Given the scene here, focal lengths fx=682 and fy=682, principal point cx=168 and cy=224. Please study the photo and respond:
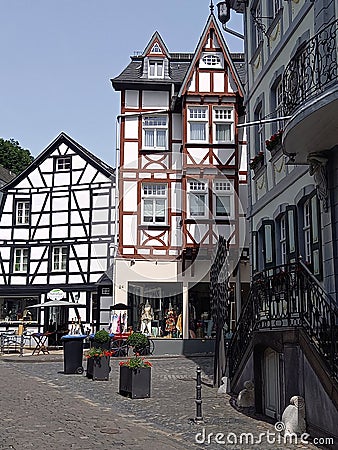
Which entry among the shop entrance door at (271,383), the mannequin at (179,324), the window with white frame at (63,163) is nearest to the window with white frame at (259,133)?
the shop entrance door at (271,383)

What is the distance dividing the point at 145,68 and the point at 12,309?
16.3 metres

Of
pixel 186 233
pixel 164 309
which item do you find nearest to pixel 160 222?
pixel 186 233

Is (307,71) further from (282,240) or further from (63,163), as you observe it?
(63,163)

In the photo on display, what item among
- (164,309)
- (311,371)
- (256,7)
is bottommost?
(311,371)

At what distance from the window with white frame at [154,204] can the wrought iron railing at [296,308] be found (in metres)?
17.1

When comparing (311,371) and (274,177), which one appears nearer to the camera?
(311,371)

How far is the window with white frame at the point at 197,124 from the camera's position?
3038cm

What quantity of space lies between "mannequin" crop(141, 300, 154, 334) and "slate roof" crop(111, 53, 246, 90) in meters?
10.2

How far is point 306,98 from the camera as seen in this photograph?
35.6ft

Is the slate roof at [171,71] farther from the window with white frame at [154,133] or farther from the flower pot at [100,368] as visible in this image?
the flower pot at [100,368]

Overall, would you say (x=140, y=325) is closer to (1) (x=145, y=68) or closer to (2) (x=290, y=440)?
(1) (x=145, y=68)

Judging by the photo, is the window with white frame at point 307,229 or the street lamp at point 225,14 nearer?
the window with white frame at point 307,229

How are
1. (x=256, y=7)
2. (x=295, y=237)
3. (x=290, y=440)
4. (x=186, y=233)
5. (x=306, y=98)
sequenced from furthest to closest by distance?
(x=186, y=233)
(x=256, y=7)
(x=295, y=237)
(x=306, y=98)
(x=290, y=440)

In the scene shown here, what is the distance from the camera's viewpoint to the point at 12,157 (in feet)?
192
